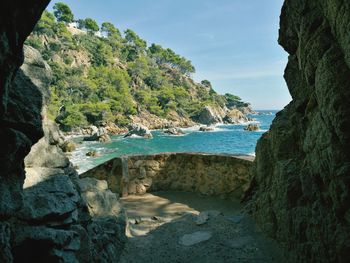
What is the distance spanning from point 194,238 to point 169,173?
12.7 feet

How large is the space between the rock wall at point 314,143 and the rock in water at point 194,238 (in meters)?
1.05

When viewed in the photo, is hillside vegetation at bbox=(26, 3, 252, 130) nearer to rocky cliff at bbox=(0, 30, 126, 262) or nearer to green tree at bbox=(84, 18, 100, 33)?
green tree at bbox=(84, 18, 100, 33)

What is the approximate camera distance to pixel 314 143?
3932mm

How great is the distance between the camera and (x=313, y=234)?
12.2ft

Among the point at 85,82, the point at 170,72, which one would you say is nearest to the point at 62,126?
the point at 85,82

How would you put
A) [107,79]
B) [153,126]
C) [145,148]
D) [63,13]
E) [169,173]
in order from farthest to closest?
[63,13] < [107,79] < [153,126] < [145,148] < [169,173]

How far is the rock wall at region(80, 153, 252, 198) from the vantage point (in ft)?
28.6

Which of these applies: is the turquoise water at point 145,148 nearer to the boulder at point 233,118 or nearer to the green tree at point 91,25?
the boulder at point 233,118

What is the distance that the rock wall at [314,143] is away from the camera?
124 inches

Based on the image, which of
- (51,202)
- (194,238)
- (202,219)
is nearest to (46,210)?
(51,202)

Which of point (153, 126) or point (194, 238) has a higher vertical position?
point (153, 126)

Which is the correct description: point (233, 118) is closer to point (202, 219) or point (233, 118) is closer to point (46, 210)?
point (202, 219)

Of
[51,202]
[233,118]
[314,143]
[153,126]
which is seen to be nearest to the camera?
[51,202]

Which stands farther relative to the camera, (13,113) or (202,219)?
(202,219)
